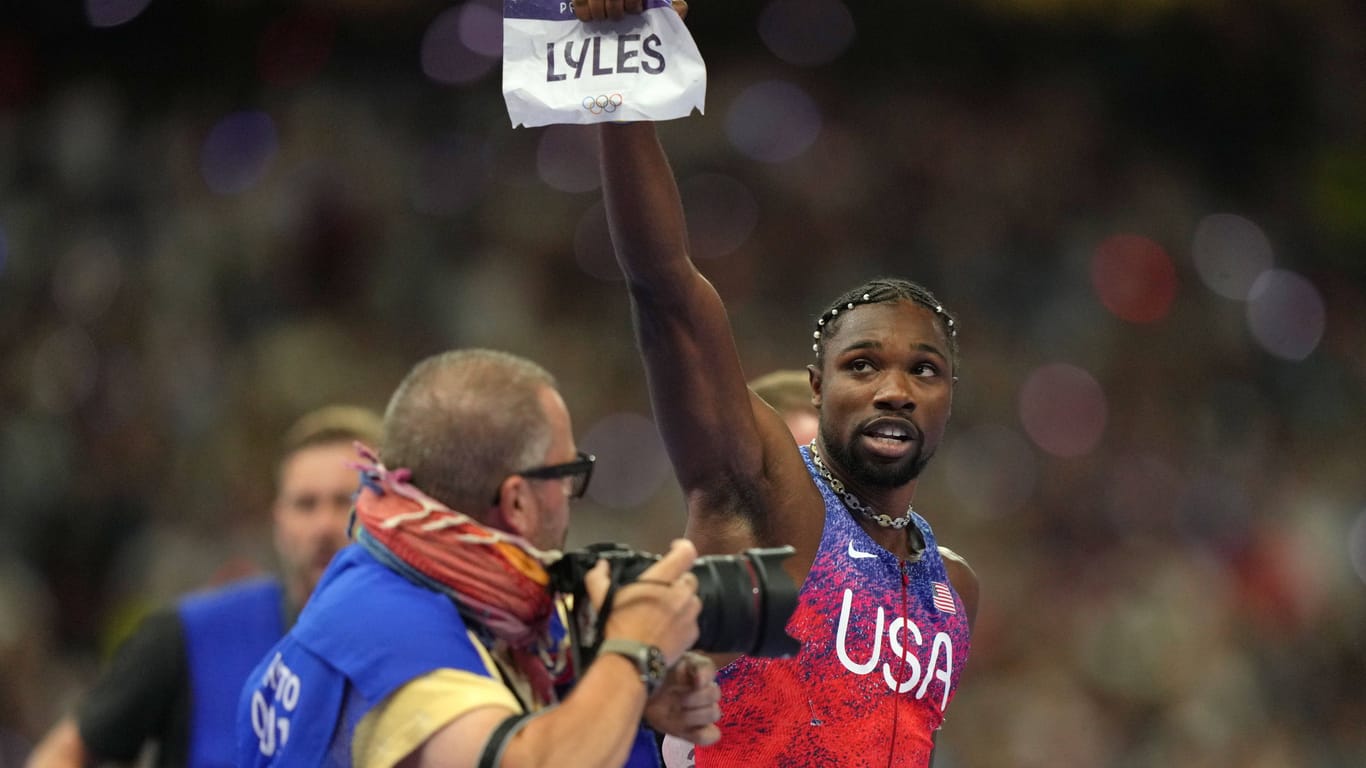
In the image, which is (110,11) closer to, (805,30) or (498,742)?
(805,30)

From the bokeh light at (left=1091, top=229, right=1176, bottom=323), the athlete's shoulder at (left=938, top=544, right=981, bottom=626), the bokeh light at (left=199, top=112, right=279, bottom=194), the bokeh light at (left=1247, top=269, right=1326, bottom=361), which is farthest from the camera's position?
the bokeh light at (left=1247, top=269, right=1326, bottom=361)

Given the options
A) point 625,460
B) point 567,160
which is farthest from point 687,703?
point 567,160

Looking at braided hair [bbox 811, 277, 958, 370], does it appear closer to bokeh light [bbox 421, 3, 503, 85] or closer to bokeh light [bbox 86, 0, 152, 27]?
bokeh light [bbox 421, 3, 503, 85]

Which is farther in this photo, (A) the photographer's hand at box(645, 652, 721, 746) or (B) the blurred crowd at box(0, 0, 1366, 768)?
(B) the blurred crowd at box(0, 0, 1366, 768)

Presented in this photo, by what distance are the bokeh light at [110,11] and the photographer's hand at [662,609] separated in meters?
8.51

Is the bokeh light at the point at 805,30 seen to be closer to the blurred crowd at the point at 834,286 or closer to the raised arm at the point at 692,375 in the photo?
the blurred crowd at the point at 834,286

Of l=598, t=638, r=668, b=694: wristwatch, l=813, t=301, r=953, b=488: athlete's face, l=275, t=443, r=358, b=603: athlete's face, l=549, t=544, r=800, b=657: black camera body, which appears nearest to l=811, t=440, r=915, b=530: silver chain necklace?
l=813, t=301, r=953, b=488: athlete's face

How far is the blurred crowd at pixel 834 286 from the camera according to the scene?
840 cm

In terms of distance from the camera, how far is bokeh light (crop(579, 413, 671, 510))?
887 cm

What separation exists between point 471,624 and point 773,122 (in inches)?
310

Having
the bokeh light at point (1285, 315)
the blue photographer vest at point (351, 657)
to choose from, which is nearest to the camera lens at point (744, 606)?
the blue photographer vest at point (351, 657)

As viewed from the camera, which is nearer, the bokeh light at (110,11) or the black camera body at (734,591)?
the black camera body at (734,591)

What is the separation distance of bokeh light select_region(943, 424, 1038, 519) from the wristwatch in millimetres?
6620

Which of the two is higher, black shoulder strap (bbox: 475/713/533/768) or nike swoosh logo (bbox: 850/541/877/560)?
nike swoosh logo (bbox: 850/541/877/560)
